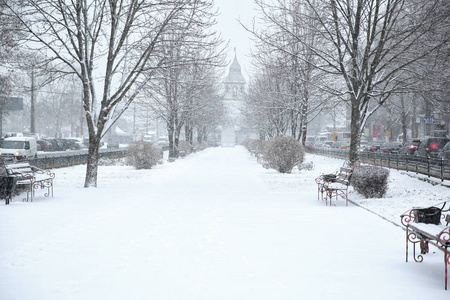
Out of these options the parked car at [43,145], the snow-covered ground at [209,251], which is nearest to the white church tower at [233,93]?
the parked car at [43,145]

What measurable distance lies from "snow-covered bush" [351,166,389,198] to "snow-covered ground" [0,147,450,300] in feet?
2.39

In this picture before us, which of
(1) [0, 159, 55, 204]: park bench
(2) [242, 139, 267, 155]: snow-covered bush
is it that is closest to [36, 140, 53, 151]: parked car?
(2) [242, 139, 267, 155]: snow-covered bush

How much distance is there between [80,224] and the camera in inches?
356

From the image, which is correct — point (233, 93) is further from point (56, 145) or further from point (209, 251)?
point (209, 251)

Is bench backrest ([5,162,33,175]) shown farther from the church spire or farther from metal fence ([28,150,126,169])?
the church spire

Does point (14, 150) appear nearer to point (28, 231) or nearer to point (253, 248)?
point (28, 231)

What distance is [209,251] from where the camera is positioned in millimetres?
6895

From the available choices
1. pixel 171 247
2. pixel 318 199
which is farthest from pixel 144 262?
pixel 318 199

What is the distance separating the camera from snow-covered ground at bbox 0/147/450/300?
5180 mm

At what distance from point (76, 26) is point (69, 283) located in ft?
40.8

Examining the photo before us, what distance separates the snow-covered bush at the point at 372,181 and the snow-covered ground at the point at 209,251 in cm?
73

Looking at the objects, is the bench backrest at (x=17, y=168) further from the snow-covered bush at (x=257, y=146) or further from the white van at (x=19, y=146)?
the white van at (x=19, y=146)

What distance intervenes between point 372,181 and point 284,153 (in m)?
10.5

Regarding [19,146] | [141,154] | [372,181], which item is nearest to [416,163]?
[372,181]
